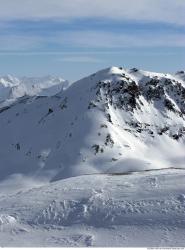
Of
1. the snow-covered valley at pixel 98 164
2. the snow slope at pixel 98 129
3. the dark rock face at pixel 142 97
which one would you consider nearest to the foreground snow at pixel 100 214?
the snow-covered valley at pixel 98 164

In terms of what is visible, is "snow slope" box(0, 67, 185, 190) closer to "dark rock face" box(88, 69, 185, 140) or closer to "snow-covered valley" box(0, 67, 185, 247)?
"dark rock face" box(88, 69, 185, 140)

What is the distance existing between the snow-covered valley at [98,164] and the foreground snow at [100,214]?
6 centimetres

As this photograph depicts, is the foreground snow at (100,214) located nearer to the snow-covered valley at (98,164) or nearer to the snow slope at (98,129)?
the snow-covered valley at (98,164)

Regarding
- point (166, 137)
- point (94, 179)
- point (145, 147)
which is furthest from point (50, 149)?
point (94, 179)

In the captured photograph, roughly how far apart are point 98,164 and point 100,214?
76.9 meters

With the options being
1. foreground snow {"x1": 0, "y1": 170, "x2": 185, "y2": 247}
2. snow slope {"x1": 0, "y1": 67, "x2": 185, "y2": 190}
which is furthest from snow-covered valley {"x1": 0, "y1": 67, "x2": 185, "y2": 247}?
snow slope {"x1": 0, "y1": 67, "x2": 185, "y2": 190}

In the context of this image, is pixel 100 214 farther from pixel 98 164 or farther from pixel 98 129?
pixel 98 129

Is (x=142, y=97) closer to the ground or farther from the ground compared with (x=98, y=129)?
farther from the ground

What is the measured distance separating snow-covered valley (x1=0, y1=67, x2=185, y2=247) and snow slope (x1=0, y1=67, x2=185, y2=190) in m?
0.28

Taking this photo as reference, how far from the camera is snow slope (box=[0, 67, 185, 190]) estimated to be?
109 meters

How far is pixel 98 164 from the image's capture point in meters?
109

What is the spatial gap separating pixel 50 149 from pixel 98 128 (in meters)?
13.3

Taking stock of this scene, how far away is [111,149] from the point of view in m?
115

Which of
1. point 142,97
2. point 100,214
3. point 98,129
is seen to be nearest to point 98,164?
point 98,129
